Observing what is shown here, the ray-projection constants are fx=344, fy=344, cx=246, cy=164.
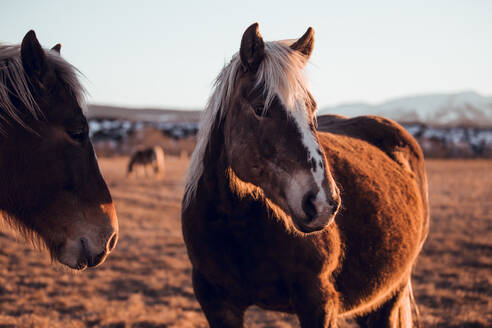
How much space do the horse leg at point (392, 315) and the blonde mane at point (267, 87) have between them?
203 centimetres

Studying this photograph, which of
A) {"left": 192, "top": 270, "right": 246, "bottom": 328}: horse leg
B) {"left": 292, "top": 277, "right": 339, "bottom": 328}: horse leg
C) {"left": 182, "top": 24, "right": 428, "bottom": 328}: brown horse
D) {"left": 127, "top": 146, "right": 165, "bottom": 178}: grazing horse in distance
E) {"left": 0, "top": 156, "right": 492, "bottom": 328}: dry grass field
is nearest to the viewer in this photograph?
{"left": 182, "top": 24, "right": 428, "bottom": 328}: brown horse

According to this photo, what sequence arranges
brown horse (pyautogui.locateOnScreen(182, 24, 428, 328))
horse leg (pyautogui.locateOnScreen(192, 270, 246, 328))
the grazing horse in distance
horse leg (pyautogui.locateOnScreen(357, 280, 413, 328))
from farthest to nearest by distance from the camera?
A: the grazing horse in distance
horse leg (pyautogui.locateOnScreen(357, 280, 413, 328))
horse leg (pyautogui.locateOnScreen(192, 270, 246, 328))
brown horse (pyautogui.locateOnScreen(182, 24, 428, 328))

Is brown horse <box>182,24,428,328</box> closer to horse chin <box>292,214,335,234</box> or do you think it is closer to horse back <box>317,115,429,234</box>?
horse chin <box>292,214,335,234</box>

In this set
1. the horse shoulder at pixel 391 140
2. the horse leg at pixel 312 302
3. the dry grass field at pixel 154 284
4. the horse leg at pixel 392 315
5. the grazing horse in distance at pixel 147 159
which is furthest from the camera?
the grazing horse in distance at pixel 147 159

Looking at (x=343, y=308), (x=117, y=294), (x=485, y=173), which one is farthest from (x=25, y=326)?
(x=485, y=173)

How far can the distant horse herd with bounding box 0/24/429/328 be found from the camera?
64.5 inches

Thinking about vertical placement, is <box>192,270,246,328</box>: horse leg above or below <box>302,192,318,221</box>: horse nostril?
below

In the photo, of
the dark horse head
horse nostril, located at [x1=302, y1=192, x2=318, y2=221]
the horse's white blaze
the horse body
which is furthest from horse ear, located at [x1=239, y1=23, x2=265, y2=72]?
horse nostril, located at [x1=302, y1=192, x2=318, y2=221]

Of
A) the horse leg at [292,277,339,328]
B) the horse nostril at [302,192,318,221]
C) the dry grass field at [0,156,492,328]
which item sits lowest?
the dry grass field at [0,156,492,328]

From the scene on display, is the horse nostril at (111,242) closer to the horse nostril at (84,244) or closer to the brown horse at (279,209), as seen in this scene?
the horse nostril at (84,244)

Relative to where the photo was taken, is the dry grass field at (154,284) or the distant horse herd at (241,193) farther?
the dry grass field at (154,284)

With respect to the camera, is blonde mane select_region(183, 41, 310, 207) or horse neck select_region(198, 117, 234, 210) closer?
blonde mane select_region(183, 41, 310, 207)

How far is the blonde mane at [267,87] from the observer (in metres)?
1.68

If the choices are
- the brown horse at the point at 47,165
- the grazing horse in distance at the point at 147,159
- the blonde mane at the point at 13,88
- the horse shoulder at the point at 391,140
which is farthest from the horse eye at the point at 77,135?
the grazing horse in distance at the point at 147,159
